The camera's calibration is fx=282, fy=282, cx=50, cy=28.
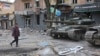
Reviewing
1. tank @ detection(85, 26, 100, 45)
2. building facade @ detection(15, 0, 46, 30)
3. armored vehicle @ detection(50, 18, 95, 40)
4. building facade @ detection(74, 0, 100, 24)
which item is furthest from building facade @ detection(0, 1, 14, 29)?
tank @ detection(85, 26, 100, 45)

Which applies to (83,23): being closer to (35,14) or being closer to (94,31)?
(94,31)

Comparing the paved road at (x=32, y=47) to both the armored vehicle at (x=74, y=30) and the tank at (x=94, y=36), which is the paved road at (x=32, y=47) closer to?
the tank at (x=94, y=36)

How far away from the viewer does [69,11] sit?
133 feet

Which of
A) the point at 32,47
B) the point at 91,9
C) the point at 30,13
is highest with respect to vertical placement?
the point at 91,9

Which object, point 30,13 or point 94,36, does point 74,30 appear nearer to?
point 94,36

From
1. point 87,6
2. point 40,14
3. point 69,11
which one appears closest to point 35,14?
point 40,14

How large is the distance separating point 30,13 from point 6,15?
17.3m

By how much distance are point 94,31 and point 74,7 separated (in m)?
22.3

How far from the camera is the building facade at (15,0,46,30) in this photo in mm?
45656

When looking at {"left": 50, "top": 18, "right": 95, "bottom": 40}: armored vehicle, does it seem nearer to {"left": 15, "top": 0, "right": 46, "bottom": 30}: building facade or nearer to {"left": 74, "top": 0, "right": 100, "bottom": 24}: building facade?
{"left": 74, "top": 0, "right": 100, "bottom": 24}: building facade

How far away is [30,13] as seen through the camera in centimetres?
4678

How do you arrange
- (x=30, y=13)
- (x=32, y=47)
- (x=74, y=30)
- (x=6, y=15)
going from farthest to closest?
(x=6, y=15), (x=30, y=13), (x=74, y=30), (x=32, y=47)

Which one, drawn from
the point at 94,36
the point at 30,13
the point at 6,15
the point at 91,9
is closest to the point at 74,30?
the point at 94,36

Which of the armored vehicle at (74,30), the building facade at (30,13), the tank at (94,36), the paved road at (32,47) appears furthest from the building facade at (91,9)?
the tank at (94,36)
